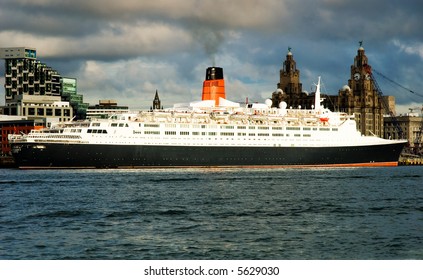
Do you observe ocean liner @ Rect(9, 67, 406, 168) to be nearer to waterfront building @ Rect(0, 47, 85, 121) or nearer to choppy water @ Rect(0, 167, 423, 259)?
choppy water @ Rect(0, 167, 423, 259)

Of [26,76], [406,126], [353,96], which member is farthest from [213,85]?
[406,126]

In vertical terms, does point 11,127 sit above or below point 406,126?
below

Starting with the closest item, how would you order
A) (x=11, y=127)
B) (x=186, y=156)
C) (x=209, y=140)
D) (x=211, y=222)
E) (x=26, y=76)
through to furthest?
1. (x=211, y=222)
2. (x=186, y=156)
3. (x=209, y=140)
4. (x=11, y=127)
5. (x=26, y=76)

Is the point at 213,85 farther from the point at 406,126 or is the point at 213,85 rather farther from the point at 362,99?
the point at 406,126

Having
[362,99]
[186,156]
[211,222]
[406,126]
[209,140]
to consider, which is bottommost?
[211,222]

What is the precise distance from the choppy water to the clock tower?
127m

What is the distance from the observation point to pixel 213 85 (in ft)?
292

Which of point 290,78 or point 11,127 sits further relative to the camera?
point 290,78

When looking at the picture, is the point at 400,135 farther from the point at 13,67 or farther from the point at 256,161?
the point at 256,161

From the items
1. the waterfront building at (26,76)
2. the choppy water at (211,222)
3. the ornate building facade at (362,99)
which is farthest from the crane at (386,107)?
the choppy water at (211,222)

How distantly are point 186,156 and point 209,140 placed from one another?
3.94 m

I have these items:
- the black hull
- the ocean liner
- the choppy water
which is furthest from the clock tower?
the choppy water

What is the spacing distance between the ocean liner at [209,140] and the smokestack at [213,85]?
5.0 inches

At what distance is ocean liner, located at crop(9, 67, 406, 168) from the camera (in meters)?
74.2
